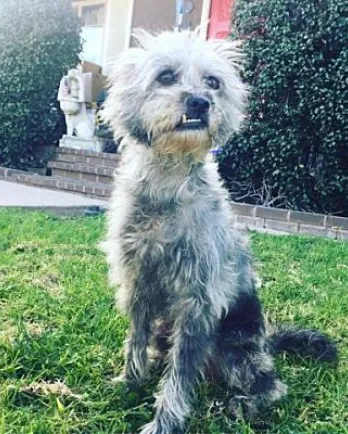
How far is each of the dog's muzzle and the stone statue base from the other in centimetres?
→ 665

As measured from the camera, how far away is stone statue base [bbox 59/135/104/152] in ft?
28.2

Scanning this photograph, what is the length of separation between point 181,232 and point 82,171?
6300 millimetres

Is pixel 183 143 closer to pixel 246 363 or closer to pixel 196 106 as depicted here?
pixel 196 106

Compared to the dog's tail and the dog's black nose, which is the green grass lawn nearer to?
the dog's tail

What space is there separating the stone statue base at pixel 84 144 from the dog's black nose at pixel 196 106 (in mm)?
6648

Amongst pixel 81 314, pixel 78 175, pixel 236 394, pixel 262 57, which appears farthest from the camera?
pixel 78 175

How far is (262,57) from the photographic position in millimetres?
5836

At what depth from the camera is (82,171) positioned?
822 cm

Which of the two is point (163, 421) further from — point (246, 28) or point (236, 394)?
point (246, 28)

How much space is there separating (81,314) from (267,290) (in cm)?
126

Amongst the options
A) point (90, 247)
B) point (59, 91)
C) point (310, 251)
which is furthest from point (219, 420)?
point (59, 91)

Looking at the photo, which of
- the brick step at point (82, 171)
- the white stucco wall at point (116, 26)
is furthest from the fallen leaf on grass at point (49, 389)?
the white stucco wall at point (116, 26)

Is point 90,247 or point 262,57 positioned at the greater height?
point 262,57

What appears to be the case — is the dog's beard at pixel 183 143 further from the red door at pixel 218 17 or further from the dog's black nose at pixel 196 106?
the red door at pixel 218 17
